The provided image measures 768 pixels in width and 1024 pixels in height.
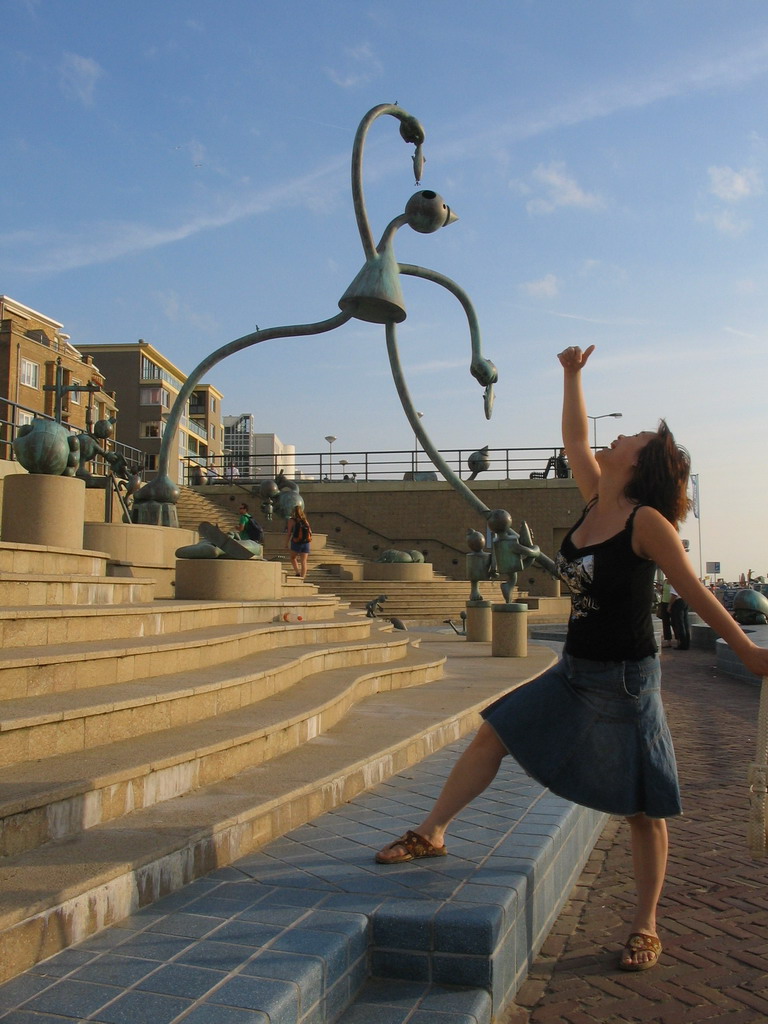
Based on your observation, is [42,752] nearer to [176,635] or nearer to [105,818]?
[105,818]

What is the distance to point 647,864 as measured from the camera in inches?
109

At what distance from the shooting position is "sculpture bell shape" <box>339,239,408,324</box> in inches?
602

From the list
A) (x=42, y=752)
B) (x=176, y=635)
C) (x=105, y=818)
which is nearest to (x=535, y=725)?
(x=105, y=818)

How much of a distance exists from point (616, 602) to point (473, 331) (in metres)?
15.0

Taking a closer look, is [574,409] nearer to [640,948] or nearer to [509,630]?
[640,948]

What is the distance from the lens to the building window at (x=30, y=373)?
44.3 metres

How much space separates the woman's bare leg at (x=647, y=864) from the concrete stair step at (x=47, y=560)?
4.52m

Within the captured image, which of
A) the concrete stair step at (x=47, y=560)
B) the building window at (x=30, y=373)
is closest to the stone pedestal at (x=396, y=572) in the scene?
the concrete stair step at (x=47, y=560)

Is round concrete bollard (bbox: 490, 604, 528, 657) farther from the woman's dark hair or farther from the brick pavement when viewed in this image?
the woman's dark hair

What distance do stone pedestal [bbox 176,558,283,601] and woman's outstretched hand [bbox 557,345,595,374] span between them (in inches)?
232

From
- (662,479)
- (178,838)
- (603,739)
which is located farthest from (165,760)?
(662,479)

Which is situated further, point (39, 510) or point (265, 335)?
point (265, 335)

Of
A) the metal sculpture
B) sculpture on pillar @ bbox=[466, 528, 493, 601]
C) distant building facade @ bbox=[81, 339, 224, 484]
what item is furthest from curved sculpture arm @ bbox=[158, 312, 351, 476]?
distant building facade @ bbox=[81, 339, 224, 484]

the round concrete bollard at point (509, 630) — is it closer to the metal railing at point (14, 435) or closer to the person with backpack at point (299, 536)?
the person with backpack at point (299, 536)
